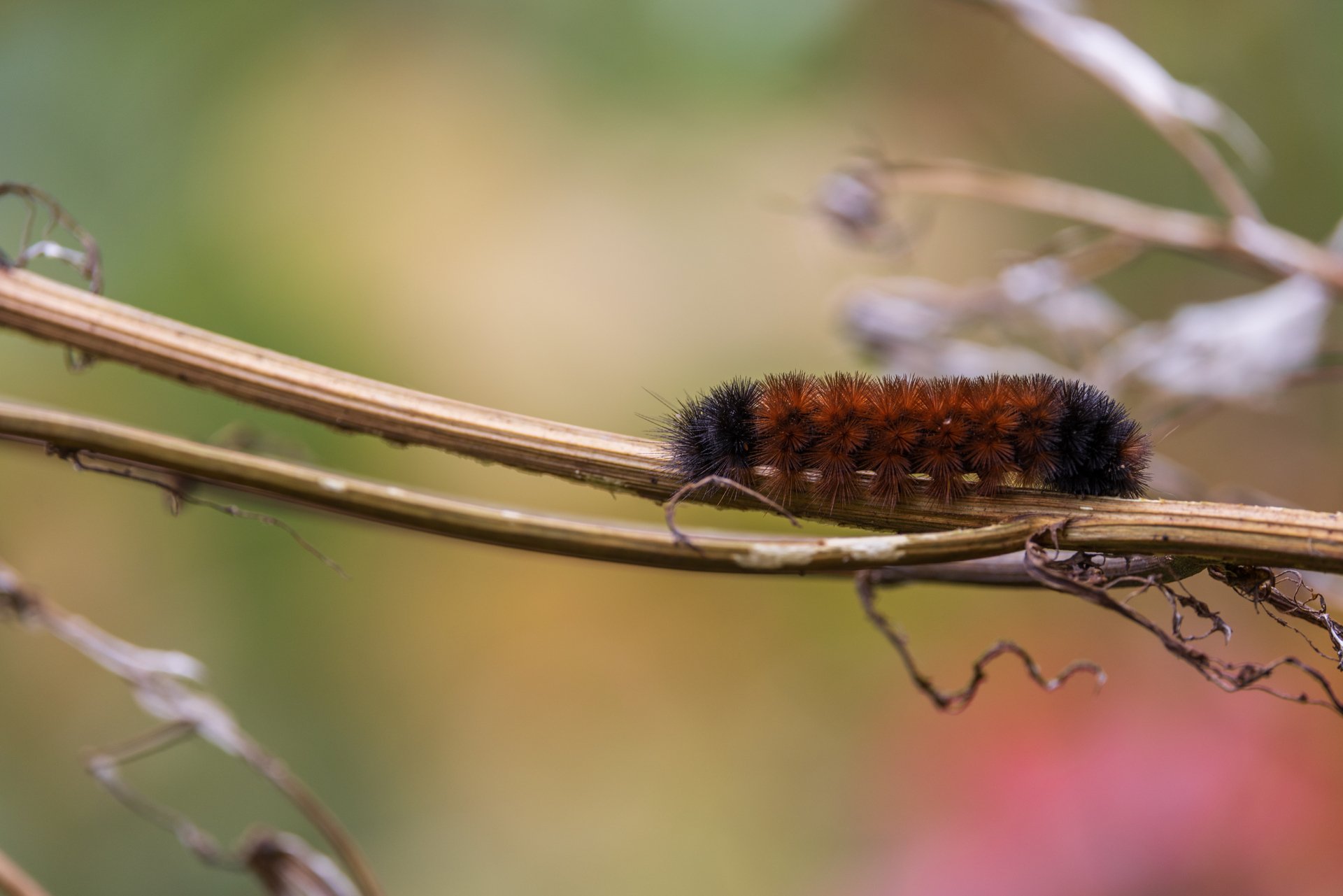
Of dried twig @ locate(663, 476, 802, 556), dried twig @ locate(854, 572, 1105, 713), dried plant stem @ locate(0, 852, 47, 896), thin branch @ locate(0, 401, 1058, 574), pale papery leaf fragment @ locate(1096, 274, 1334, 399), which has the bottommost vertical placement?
dried plant stem @ locate(0, 852, 47, 896)

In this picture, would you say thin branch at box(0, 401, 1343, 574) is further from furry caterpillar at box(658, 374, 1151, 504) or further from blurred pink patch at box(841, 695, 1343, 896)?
blurred pink patch at box(841, 695, 1343, 896)

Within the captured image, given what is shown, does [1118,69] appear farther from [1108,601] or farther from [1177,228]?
[1108,601]

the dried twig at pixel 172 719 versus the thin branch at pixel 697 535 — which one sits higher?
the thin branch at pixel 697 535

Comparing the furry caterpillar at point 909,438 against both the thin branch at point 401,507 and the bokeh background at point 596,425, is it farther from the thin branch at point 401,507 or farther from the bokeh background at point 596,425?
the bokeh background at point 596,425

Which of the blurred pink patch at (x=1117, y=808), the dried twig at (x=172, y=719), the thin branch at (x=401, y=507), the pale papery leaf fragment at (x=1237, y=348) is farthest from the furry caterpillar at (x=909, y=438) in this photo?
the blurred pink patch at (x=1117, y=808)

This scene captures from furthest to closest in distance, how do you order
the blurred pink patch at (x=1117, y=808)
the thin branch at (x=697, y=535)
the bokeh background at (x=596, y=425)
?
the bokeh background at (x=596, y=425)
the blurred pink patch at (x=1117, y=808)
the thin branch at (x=697, y=535)

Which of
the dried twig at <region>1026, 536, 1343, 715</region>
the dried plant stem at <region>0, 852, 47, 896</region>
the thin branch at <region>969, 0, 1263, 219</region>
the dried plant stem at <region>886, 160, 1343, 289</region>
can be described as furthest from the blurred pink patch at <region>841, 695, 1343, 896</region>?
the dried plant stem at <region>0, 852, 47, 896</region>
